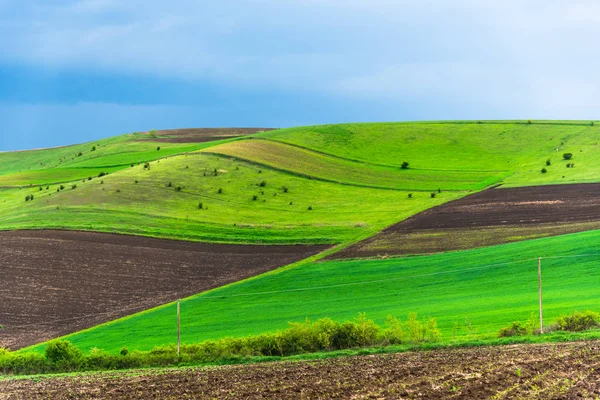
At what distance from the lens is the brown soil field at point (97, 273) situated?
46.1 metres

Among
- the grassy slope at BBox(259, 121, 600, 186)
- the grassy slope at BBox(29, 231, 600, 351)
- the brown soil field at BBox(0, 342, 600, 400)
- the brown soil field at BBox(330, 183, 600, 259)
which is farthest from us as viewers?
the grassy slope at BBox(259, 121, 600, 186)

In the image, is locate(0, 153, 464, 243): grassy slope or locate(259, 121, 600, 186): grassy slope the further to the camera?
locate(259, 121, 600, 186): grassy slope

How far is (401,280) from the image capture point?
4712 centimetres

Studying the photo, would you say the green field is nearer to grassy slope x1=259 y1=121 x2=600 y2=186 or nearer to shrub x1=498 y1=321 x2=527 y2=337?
grassy slope x1=259 y1=121 x2=600 y2=186

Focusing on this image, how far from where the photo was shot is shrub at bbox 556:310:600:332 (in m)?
29.2

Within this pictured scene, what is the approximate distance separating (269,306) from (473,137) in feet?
270

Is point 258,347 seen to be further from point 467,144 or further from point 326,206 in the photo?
point 467,144

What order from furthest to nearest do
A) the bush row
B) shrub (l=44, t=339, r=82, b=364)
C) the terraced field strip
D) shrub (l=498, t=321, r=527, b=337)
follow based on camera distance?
the terraced field strip, shrub (l=44, t=339, r=82, b=364), the bush row, shrub (l=498, t=321, r=527, b=337)

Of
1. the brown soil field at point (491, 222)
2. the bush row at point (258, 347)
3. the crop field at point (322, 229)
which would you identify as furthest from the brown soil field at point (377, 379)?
the brown soil field at point (491, 222)

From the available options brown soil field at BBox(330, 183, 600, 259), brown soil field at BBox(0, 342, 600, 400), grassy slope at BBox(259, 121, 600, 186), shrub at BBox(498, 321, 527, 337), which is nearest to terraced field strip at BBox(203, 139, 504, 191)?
grassy slope at BBox(259, 121, 600, 186)

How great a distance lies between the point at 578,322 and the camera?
96.0 ft

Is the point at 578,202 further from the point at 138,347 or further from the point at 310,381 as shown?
the point at 310,381

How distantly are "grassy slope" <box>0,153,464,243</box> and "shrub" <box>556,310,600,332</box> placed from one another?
121ft

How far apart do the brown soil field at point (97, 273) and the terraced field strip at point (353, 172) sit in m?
30.5
